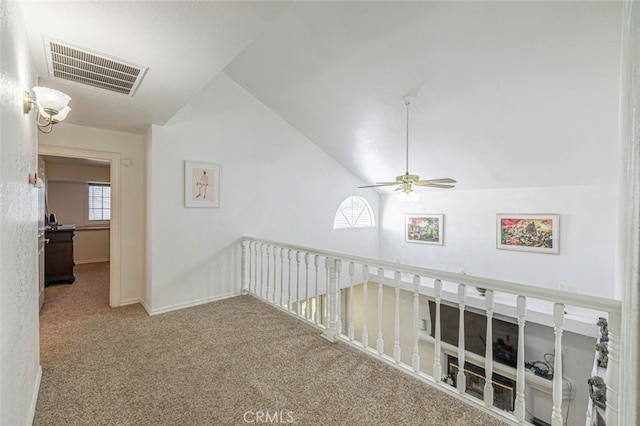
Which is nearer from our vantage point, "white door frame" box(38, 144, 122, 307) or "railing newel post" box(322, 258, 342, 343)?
"railing newel post" box(322, 258, 342, 343)

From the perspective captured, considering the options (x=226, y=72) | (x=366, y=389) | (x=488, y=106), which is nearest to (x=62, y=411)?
(x=366, y=389)

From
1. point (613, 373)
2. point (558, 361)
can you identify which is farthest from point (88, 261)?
point (613, 373)

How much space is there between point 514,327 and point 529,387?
1.03m

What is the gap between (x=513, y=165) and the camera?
4445mm

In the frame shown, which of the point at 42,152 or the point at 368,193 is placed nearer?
the point at 42,152

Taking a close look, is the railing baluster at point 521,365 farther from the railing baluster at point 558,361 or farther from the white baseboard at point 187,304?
the white baseboard at point 187,304

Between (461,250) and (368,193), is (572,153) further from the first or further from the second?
(368,193)

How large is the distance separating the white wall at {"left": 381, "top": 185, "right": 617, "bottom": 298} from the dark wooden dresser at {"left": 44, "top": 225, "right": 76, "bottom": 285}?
21.4 feet

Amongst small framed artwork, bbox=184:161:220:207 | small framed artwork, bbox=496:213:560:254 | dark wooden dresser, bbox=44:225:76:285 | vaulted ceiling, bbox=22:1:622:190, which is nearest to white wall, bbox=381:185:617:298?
small framed artwork, bbox=496:213:560:254

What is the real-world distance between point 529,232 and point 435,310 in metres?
2.14

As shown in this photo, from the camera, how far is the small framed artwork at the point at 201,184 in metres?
3.77

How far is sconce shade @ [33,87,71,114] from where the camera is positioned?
1756 millimetres

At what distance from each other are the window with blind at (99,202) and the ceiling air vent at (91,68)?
566 centimetres

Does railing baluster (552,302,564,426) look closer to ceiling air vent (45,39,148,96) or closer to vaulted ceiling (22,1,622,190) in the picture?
vaulted ceiling (22,1,622,190)
